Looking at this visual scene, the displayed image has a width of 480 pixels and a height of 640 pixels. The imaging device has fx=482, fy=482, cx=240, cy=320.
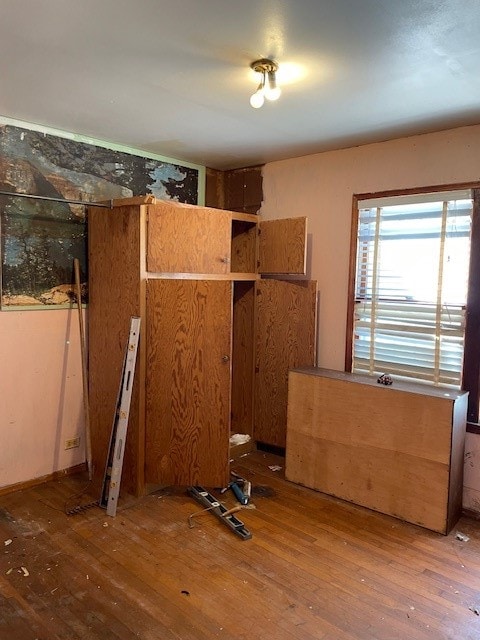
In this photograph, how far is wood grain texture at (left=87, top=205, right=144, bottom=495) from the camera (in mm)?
3021

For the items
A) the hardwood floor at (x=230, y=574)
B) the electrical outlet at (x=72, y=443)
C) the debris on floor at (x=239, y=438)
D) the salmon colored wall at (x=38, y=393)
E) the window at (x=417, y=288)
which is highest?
the window at (x=417, y=288)

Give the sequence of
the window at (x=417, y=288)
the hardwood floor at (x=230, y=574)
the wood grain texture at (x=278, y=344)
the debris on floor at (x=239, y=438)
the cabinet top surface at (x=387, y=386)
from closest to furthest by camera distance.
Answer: the hardwood floor at (x=230, y=574) → the cabinet top surface at (x=387, y=386) → the window at (x=417, y=288) → the wood grain texture at (x=278, y=344) → the debris on floor at (x=239, y=438)

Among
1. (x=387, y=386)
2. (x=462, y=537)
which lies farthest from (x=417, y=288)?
(x=462, y=537)

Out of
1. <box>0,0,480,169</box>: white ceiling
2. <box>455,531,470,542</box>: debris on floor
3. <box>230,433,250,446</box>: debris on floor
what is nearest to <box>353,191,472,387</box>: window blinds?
<box>0,0,480,169</box>: white ceiling

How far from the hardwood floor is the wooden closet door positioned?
24 cm

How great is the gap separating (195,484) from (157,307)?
1.20 m

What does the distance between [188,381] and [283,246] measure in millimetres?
1285

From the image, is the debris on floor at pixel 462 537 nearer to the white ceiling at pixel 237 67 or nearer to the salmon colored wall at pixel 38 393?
the white ceiling at pixel 237 67

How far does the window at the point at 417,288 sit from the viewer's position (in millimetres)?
2972

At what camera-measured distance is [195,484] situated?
3.18 m

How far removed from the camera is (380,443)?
298 centimetres

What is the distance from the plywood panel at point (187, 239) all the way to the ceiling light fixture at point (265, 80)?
106 cm

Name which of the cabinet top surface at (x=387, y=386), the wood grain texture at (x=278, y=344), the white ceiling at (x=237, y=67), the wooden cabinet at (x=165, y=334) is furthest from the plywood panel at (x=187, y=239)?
the cabinet top surface at (x=387, y=386)

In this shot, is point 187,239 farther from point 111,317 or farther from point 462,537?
point 462,537
